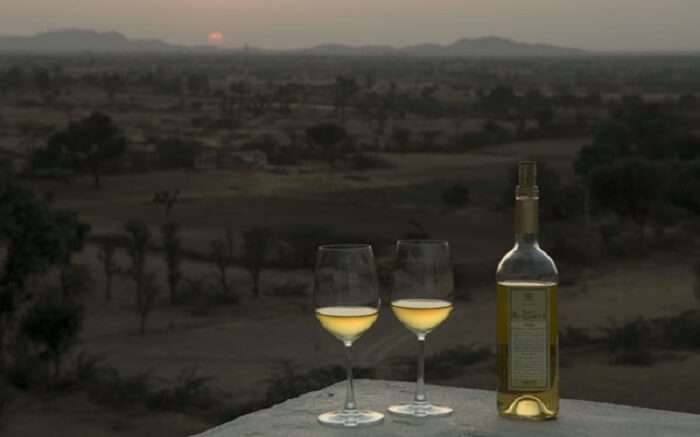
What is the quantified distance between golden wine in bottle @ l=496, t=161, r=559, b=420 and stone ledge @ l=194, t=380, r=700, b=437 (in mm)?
74

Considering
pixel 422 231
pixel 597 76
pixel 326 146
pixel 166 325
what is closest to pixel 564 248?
pixel 422 231

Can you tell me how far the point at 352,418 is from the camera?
2.03 m

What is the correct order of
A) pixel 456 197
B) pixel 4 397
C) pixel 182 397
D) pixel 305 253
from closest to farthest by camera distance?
1. pixel 4 397
2. pixel 182 397
3. pixel 305 253
4. pixel 456 197

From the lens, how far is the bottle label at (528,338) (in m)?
2.02

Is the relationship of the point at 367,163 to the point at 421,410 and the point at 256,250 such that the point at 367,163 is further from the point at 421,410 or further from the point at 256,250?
the point at 421,410

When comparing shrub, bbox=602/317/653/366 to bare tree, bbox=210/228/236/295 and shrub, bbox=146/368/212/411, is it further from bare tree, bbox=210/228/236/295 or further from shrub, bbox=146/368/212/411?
bare tree, bbox=210/228/236/295

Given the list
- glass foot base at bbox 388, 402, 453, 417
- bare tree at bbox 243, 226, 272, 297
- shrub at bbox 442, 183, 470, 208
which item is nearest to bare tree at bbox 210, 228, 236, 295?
bare tree at bbox 243, 226, 272, 297

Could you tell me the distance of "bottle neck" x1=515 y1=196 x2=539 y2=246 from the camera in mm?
2012

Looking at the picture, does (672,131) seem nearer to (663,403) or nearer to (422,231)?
(422,231)

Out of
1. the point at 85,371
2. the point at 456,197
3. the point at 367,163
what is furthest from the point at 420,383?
the point at 367,163

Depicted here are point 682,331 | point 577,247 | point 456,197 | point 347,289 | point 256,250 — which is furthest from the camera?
point 456,197

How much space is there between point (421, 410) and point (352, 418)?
13 cm

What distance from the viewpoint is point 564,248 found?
2173cm

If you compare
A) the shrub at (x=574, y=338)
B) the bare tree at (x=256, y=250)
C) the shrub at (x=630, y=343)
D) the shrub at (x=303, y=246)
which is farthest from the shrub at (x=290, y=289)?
the shrub at (x=630, y=343)
